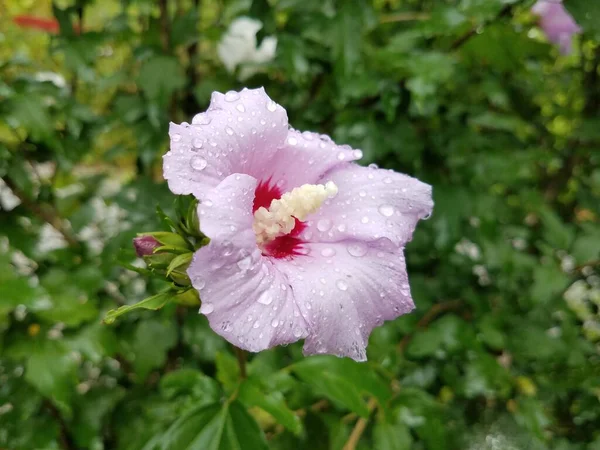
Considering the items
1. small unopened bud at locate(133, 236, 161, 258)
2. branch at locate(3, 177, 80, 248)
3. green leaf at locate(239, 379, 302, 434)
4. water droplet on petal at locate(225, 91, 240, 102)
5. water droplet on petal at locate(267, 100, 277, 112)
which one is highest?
water droplet on petal at locate(225, 91, 240, 102)

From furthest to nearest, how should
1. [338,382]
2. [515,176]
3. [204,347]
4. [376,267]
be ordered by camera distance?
[515,176] → [204,347] → [338,382] → [376,267]

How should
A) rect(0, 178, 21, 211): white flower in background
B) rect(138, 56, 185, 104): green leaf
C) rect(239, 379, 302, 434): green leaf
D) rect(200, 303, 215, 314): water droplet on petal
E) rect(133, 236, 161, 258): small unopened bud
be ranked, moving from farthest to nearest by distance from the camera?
rect(0, 178, 21, 211): white flower in background, rect(138, 56, 185, 104): green leaf, rect(239, 379, 302, 434): green leaf, rect(133, 236, 161, 258): small unopened bud, rect(200, 303, 215, 314): water droplet on petal

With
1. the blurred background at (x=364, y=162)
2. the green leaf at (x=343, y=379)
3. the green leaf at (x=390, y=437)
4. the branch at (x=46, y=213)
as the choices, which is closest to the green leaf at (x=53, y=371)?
the blurred background at (x=364, y=162)

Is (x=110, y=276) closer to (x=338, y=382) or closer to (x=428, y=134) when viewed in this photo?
(x=338, y=382)

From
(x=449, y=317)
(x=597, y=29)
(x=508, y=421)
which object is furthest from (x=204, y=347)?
(x=597, y=29)

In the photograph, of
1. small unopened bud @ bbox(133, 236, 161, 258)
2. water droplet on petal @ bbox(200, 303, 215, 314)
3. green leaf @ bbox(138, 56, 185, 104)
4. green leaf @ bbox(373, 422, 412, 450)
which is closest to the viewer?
water droplet on petal @ bbox(200, 303, 215, 314)

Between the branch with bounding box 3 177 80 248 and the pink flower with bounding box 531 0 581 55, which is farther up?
the pink flower with bounding box 531 0 581 55

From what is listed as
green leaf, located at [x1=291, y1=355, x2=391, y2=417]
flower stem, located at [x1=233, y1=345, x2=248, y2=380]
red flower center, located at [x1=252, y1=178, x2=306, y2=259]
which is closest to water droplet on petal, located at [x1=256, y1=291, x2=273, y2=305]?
red flower center, located at [x1=252, y1=178, x2=306, y2=259]

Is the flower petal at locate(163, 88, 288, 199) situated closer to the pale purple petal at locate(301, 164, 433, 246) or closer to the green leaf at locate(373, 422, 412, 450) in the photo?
the pale purple petal at locate(301, 164, 433, 246)
